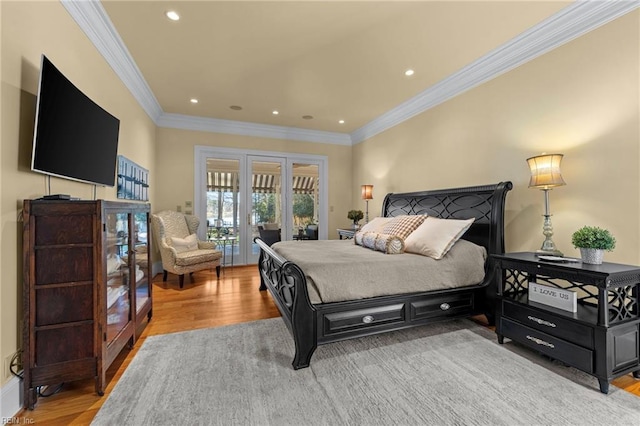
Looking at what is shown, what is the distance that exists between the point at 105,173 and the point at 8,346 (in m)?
1.49

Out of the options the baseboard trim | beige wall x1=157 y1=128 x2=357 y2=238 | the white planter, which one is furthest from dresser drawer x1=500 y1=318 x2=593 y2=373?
beige wall x1=157 y1=128 x2=357 y2=238

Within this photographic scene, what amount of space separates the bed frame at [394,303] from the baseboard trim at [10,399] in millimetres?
1597

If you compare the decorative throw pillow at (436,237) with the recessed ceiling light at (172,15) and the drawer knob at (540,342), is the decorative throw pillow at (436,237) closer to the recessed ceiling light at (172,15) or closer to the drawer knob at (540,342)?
the drawer knob at (540,342)

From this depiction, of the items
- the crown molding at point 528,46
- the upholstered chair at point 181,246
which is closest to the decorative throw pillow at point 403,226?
the crown molding at point 528,46

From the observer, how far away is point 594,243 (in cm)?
188

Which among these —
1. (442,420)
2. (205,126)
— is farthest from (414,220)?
(205,126)

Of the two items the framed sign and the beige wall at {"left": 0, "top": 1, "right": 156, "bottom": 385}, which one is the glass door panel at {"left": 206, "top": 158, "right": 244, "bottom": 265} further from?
the beige wall at {"left": 0, "top": 1, "right": 156, "bottom": 385}

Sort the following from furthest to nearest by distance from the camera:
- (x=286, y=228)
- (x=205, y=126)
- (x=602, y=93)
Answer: (x=286, y=228) → (x=205, y=126) → (x=602, y=93)

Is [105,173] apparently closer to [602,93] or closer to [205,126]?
[205,126]

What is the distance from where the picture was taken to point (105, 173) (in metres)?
2.47

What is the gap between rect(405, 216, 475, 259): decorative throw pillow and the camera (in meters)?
2.62

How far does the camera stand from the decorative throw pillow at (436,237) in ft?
8.61

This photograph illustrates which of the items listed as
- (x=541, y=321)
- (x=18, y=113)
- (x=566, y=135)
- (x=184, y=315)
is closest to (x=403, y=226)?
(x=541, y=321)

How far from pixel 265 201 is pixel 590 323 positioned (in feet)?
16.6
